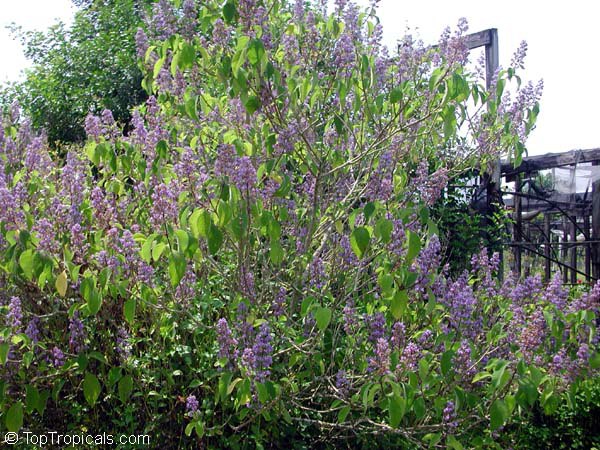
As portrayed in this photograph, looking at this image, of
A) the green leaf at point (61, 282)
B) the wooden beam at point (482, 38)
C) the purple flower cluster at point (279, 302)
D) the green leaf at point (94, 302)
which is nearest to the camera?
the green leaf at point (94, 302)

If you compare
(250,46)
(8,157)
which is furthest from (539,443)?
(8,157)

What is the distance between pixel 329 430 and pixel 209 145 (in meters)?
1.60

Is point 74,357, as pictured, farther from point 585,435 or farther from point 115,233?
point 585,435

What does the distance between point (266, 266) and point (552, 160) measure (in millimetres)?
5539

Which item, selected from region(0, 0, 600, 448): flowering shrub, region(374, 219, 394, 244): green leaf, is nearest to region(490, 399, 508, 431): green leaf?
region(0, 0, 600, 448): flowering shrub

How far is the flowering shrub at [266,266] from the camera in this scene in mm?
2709

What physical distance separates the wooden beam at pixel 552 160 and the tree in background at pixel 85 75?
449 cm

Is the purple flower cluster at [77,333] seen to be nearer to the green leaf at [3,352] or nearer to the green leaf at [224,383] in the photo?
the green leaf at [3,352]

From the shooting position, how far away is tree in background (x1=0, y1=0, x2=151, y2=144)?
861cm

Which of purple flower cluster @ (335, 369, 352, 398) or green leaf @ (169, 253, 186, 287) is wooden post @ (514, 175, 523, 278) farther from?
green leaf @ (169, 253, 186, 287)

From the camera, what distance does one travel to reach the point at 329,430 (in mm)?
Answer: 3621

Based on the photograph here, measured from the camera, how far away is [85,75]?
30.0 ft

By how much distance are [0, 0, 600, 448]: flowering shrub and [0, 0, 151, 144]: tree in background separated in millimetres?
4809

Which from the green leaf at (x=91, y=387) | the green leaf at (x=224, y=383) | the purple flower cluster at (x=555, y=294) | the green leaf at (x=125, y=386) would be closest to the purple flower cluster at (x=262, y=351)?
the green leaf at (x=224, y=383)
